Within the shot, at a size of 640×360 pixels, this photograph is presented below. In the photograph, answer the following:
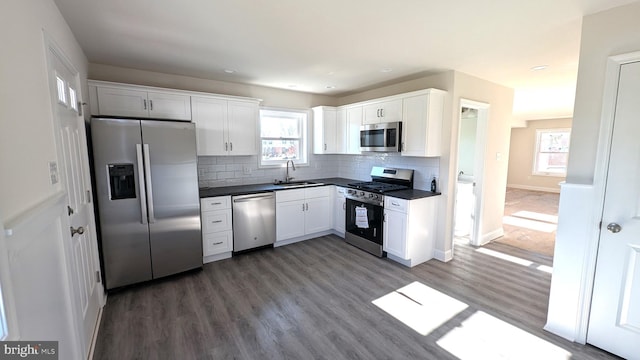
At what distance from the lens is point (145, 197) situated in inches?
114

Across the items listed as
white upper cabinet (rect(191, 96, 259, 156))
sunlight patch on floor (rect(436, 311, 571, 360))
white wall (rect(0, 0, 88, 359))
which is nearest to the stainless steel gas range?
sunlight patch on floor (rect(436, 311, 571, 360))

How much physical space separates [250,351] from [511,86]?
4923 millimetres

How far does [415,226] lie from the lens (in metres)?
3.46

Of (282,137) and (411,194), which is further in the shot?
(282,137)

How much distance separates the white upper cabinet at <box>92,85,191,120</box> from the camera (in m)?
3.02

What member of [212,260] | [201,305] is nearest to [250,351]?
[201,305]

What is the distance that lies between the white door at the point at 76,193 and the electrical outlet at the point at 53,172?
11 centimetres

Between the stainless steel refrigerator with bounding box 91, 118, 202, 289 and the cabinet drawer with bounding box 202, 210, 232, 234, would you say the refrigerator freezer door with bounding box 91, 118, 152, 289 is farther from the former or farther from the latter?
the cabinet drawer with bounding box 202, 210, 232, 234

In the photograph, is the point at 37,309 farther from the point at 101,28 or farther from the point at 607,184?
the point at 607,184

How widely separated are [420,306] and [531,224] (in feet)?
14.0

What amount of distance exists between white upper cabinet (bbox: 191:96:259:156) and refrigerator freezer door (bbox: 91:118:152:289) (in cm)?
90

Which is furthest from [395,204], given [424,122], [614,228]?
[614,228]

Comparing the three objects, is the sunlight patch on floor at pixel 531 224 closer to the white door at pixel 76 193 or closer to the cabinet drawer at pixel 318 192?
the cabinet drawer at pixel 318 192

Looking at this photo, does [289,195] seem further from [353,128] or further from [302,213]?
[353,128]
